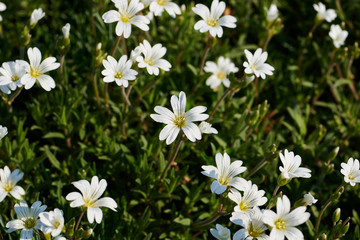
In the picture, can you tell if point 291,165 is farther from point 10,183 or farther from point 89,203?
point 10,183

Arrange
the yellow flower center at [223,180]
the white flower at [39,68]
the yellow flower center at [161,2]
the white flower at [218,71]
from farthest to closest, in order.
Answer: the white flower at [218,71]
the yellow flower center at [161,2]
the white flower at [39,68]
the yellow flower center at [223,180]

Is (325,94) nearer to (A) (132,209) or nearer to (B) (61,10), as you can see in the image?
(A) (132,209)

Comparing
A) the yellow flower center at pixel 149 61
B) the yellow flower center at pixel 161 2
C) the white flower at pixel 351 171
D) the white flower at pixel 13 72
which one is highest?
the yellow flower center at pixel 161 2

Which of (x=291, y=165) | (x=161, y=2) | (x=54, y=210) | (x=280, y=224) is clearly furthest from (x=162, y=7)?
(x=280, y=224)

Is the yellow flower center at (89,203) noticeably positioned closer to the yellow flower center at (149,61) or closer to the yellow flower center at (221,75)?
the yellow flower center at (149,61)

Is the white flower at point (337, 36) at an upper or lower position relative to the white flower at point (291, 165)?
upper

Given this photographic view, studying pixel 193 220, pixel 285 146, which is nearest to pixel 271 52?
pixel 285 146

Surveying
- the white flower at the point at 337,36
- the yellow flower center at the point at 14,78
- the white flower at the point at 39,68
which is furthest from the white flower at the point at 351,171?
the yellow flower center at the point at 14,78

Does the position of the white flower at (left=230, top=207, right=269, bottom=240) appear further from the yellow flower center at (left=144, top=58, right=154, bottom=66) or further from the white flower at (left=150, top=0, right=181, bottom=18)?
the white flower at (left=150, top=0, right=181, bottom=18)
